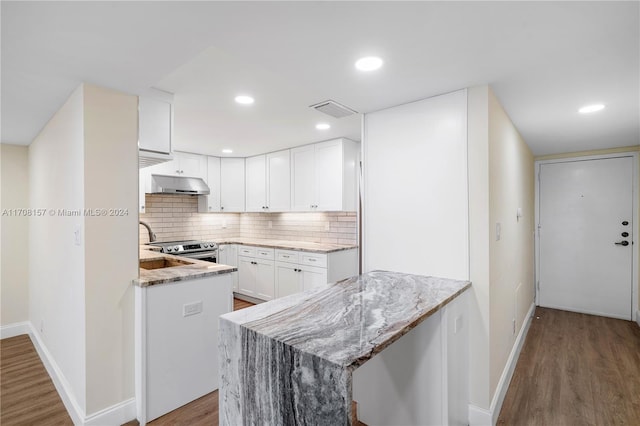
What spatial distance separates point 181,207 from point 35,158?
188 cm

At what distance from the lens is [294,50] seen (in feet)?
A: 5.21

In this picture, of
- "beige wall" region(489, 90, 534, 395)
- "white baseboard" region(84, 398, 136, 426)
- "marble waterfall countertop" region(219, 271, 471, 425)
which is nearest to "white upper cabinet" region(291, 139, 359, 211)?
"beige wall" region(489, 90, 534, 395)

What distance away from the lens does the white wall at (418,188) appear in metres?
2.12

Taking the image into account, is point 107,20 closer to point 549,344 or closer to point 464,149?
point 464,149

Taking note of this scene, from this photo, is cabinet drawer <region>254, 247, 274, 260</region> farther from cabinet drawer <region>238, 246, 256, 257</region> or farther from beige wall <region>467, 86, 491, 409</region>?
beige wall <region>467, 86, 491, 409</region>

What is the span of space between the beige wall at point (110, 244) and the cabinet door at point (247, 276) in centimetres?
253

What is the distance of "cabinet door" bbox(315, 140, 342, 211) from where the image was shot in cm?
397

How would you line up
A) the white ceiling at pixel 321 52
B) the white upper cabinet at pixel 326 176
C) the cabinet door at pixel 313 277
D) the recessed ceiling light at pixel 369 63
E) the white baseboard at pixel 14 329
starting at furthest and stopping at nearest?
the white upper cabinet at pixel 326 176, the cabinet door at pixel 313 277, the white baseboard at pixel 14 329, the recessed ceiling light at pixel 369 63, the white ceiling at pixel 321 52

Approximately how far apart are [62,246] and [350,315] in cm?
229

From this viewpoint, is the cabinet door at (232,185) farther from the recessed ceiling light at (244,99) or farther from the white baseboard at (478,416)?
the white baseboard at (478,416)

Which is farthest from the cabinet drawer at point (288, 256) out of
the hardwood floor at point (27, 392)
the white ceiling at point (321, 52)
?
the hardwood floor at point (27, 392)

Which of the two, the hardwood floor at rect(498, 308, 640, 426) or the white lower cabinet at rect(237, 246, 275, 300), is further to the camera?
the white lower cabinet at rect(237, 246, 275, 300)

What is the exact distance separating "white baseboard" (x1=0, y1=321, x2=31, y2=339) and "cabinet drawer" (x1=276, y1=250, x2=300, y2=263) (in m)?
3.03

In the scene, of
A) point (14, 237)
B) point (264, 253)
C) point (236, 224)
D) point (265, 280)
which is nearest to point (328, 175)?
point (264, 253)
